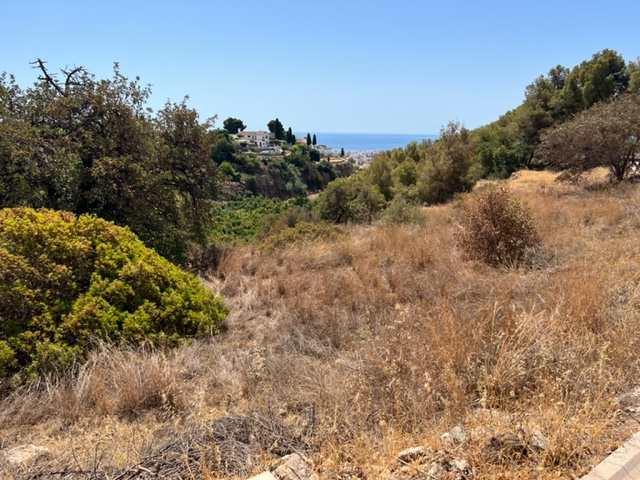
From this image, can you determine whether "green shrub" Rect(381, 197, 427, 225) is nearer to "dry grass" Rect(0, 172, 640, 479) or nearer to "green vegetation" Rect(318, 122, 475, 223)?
"dry grass" Rect(0, 172, 640, 479)

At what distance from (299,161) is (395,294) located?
9424 cm

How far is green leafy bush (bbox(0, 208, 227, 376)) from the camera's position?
127 inches

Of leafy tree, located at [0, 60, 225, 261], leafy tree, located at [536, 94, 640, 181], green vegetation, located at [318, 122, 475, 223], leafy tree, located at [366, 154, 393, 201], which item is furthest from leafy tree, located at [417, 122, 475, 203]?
leafy tree, located at [0, 60, 225, 261]

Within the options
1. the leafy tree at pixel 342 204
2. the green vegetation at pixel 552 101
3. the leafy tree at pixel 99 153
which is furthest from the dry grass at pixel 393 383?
the green vegetation at pixel 552 101

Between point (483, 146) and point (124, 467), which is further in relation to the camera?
point (483, 146)

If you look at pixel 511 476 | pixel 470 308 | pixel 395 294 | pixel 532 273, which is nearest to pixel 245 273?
pixel 395 294

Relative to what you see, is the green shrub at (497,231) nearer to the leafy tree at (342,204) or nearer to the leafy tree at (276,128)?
the leafy tree at (342,204)

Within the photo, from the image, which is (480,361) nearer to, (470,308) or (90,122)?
(470,308)

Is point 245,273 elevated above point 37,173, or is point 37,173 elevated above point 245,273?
point 37,173

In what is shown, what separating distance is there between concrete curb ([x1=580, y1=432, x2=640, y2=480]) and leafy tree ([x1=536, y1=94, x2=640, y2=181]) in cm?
1403

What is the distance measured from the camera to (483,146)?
115 ft

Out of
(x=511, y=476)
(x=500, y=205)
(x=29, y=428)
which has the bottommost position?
(x=29, y=428)

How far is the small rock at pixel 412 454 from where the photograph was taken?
198 centimetres

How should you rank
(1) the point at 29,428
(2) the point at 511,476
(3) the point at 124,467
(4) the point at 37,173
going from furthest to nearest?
(4) the point at 37,173, (1) the point at 29,428, (3) the point at 124,467, (2) the point at 511,476
